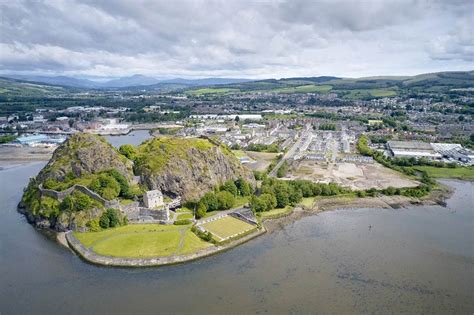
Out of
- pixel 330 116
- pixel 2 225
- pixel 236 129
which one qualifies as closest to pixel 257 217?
pixel 2 225

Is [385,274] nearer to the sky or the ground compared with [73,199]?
nearer to the ground

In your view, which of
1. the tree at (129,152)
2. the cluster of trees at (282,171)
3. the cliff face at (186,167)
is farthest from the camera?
the cluster of trees at (282,171)

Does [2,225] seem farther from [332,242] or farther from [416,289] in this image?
[416,289]

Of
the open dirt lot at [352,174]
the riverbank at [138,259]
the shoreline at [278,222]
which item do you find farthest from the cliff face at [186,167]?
the open dirt lot at [352,174]

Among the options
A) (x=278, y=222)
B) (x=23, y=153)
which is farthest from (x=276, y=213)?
(x=23, y=153)

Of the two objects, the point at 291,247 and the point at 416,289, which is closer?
the point at 416,289

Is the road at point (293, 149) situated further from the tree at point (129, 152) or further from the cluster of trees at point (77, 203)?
the cluster of trees at point (77, 203)

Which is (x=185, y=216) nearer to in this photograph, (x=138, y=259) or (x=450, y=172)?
(x=138, y=259)
